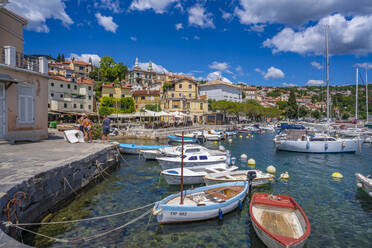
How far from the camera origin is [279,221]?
8789mm

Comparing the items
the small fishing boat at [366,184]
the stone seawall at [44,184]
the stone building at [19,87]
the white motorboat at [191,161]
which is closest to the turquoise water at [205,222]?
the small fishing boat at [366,184]

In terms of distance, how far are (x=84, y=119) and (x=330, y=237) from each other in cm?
1865

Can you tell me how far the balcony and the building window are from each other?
159 cm

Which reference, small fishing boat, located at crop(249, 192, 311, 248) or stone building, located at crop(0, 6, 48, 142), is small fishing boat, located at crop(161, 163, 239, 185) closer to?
small fishing boat, located at crop(249, 192, 311, 248)

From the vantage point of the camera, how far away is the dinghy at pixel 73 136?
18102 mm

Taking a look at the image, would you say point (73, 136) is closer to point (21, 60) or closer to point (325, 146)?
point (21, 60)

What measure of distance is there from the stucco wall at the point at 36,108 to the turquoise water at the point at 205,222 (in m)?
6.83

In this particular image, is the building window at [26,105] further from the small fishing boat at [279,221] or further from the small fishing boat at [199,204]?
the small fishing boat at [279,221]

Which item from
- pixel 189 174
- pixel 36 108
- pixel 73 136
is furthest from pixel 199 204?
pixel 36 108

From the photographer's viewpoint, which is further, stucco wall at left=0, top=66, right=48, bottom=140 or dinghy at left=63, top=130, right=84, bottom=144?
dinghy at left=63, top=130, right=84, bottom=144

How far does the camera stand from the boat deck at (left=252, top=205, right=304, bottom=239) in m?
8.06

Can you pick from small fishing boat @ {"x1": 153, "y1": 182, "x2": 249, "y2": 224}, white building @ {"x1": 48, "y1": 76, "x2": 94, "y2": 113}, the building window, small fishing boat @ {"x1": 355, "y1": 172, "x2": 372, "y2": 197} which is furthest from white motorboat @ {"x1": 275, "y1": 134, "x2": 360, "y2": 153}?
white building @ {"x1": 48, "y1": 76, "x2": 94, "y2": 113}

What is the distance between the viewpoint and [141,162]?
21.9 m

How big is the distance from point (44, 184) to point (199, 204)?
655 cm
